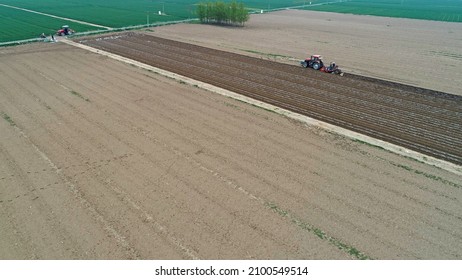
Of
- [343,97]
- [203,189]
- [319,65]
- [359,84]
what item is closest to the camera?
[203,189]

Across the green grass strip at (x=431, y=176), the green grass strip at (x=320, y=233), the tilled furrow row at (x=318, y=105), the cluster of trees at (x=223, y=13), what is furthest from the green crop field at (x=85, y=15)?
the green grass strip at (x=431, y=176)

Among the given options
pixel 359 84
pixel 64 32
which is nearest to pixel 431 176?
pixel 359 84

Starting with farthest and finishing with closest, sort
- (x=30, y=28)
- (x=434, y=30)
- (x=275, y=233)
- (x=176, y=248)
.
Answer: (x=434, y=30)
(x=30, y=28)
(x=275, y=233)
(x=176, y=248)

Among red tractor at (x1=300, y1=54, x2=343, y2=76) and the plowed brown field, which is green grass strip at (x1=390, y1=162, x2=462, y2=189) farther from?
red tractor at (x1=300, y1=54, x2=343, y2=76)

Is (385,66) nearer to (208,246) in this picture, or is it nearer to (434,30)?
(208,246)

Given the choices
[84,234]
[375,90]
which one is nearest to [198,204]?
[84,234]

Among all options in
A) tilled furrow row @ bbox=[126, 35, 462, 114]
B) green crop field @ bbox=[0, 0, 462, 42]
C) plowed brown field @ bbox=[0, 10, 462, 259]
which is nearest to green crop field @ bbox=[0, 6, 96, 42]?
green crop field @ bbox=[0, 0, 462, 42]

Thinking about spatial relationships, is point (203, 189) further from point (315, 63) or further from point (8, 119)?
point (315, 63)
